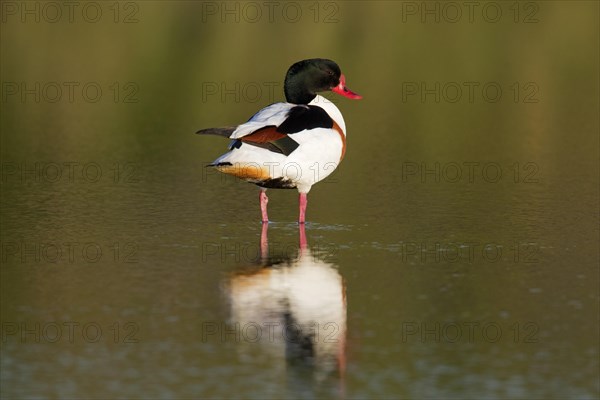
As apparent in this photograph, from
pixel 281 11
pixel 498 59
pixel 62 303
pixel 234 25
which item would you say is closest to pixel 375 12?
pixel 281 11

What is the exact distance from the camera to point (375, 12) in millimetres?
34531

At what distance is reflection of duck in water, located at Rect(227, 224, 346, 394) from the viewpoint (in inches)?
332

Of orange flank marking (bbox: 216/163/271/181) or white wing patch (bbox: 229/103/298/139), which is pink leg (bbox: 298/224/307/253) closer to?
orange flank marking (bbox: 216/163/271/181)

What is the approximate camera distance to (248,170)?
12.2m

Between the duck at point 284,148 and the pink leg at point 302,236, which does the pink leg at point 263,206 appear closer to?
the duck at point 284,148

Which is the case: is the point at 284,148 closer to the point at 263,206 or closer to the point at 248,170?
the point at 248,170

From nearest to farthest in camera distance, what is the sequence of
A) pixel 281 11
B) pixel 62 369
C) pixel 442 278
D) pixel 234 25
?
1. pixel 62 369
2. pixel 442 278
3. pixel 234 25
4. pixel 281 11

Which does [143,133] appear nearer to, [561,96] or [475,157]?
[475,157]

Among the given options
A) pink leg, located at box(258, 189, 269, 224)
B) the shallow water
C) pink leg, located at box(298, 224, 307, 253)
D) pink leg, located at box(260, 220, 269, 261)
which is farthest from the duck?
the shallow water

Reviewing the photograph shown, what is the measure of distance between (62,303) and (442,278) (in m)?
3.03

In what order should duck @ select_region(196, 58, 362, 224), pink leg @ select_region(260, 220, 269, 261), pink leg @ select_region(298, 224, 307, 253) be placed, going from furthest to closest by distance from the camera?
duck @ select_region(196, 58, 362, 224), pink leg @ select_region(298, 224, 307, 253), pink leg @ select_region(260, 220, 269, 261)

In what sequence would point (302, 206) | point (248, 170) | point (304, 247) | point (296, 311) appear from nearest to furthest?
1. point (296, 311)
2. point (304, 247)
3. point (248, 170)
4. point (302, 206)

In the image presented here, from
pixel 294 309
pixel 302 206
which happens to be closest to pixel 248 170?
pixel 302 206

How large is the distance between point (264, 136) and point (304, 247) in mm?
1087
